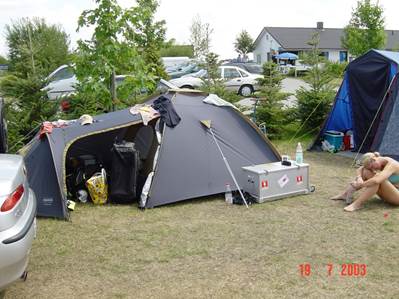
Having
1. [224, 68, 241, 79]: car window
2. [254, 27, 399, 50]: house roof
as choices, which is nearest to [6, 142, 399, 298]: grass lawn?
[224, 68, 241, 79]: car window

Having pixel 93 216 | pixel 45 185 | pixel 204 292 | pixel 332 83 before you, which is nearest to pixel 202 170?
pixel 93 216

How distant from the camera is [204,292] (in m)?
3.60

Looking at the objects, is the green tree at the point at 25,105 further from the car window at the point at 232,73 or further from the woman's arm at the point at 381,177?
the car window at the point at 232,73

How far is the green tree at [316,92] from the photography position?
10195mm

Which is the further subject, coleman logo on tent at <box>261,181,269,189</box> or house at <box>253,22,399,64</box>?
house at <box>253,22,399,64</box>

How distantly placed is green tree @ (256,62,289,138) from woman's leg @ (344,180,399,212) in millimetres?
4759

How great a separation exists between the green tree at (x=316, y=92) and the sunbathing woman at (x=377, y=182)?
4.77 meters

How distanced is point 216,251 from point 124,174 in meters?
2.08

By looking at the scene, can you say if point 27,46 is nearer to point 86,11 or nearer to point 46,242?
point 86,11

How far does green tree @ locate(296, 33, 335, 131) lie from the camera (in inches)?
401

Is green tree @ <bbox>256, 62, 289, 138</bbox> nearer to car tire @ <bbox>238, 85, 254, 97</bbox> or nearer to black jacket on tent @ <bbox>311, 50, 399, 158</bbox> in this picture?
black jacket on tent @ <bbox>311, 50, 399, 158</bbox>

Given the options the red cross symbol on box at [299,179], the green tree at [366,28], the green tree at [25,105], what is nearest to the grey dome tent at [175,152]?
the red cross symbol on box at [299,179]

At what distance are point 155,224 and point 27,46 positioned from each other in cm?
551
